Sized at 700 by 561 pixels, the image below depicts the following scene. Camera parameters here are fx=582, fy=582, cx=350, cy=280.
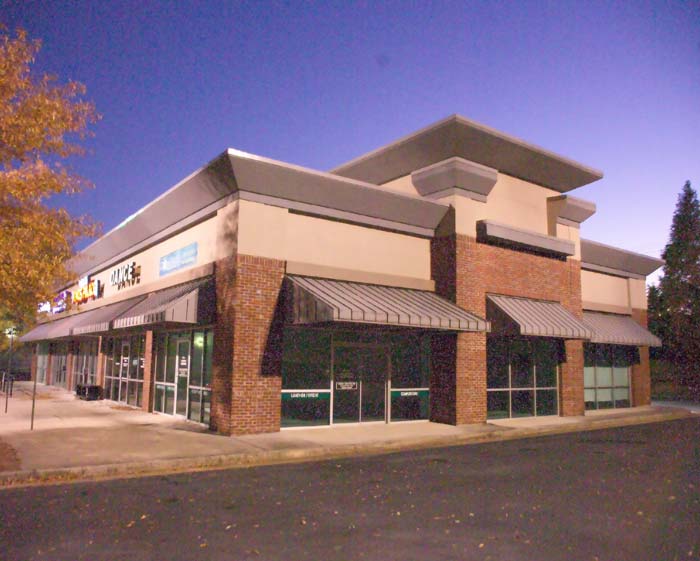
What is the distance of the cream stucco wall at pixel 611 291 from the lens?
2495cm

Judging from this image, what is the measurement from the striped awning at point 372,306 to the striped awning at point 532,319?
1.17 metres

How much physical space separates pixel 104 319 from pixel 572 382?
1718cm

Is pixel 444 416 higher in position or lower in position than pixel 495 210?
lower

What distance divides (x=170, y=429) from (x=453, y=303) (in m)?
8.78

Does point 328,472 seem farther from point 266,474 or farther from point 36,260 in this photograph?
point 36,260

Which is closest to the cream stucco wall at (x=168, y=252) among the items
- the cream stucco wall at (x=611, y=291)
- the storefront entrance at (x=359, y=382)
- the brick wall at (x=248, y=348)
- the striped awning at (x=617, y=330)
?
the brick wall at (x=248, y=348)

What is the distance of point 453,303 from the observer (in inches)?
695

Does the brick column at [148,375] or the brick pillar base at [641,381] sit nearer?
the brick column at [148,375]

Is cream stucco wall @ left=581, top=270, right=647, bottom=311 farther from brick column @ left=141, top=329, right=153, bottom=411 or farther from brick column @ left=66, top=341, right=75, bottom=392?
brick column @ left=66, top=341, right=75, bottom=392

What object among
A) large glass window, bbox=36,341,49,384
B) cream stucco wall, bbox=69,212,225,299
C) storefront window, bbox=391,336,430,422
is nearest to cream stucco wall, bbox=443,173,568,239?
storefront window, bbox=391,336,430,422

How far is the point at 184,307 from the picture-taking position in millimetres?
14977

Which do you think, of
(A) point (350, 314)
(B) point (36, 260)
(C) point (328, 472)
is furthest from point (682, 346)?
(B) point (36, 260)

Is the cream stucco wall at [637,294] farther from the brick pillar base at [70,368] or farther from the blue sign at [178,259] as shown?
the brick pillar base at [70,368]

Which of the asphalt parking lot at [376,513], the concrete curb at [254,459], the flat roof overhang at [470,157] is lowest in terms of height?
the concrete curb at [254,459]
